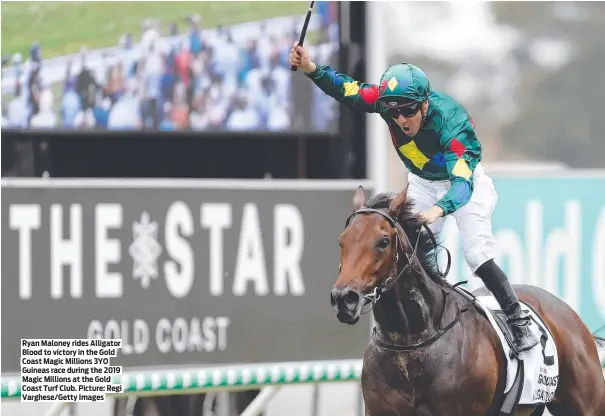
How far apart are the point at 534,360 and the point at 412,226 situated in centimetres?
92

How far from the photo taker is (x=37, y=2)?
295 inches

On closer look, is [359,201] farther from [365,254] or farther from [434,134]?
[434,134]

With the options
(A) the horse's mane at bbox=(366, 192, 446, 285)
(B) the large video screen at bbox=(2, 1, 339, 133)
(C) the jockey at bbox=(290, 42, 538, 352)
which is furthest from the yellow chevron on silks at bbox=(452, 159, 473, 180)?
(B) the large video screen at bbox=(2, 1, 339, 133)

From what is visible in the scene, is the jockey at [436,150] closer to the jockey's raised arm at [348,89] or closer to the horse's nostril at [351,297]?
the jockey's raised arm at [348,89]

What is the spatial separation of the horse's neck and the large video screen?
3.14 metres

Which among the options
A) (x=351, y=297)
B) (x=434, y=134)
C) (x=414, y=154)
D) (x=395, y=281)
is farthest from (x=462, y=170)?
(x=351, y=297)

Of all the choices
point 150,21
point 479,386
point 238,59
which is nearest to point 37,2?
point 150,21

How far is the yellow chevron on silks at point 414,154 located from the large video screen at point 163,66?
2727 mm

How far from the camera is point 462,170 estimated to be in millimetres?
5133

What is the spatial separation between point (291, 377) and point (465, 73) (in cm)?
286

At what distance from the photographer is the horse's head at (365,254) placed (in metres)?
4.56

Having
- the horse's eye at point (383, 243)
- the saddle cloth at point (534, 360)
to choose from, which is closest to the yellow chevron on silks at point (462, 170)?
the horse's eye at point (383, 243)

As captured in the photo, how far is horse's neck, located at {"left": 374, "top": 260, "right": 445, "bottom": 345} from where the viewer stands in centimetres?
502

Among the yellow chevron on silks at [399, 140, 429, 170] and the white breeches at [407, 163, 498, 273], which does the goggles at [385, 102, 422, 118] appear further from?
the white breeches at [407, 163, 498, 273]
